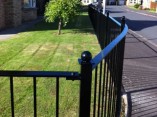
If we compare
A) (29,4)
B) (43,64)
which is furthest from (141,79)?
(29,4)

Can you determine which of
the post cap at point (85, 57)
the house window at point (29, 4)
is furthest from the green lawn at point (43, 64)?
the house window at point (29, 4)

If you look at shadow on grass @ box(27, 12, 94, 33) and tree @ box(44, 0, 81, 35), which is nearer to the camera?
tree @ box(44, 0, 81, 35)

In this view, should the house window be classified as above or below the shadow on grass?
above

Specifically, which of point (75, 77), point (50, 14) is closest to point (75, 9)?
point (50, 14)

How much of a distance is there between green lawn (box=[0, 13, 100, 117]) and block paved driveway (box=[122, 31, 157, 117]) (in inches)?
42.2

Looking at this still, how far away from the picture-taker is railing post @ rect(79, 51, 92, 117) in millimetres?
2434

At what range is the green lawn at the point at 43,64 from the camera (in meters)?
5.93

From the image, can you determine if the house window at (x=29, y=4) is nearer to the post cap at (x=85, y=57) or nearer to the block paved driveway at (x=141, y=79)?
the block paved driveway at (x=141, y=79)

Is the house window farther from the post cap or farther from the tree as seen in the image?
the post cap

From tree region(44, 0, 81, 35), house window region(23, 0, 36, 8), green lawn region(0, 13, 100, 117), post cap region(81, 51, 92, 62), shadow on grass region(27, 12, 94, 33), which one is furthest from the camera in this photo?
house window region(23, 0, 36, 8)

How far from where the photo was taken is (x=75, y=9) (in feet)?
54.5

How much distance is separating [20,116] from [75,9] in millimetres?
11635

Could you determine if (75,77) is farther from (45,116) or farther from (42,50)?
(42,50)

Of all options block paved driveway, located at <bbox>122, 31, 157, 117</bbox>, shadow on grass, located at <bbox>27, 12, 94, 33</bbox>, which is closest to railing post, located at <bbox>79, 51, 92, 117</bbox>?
block paved driveway, located at <bbox>122, 31, 157, 117</bbox>
